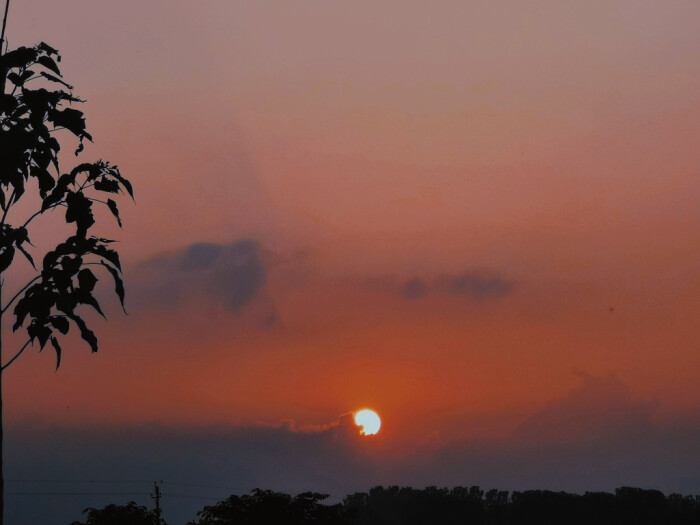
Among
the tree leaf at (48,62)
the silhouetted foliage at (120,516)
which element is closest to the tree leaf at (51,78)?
the tree leaf at (48,62)

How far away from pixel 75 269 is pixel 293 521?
249 ft

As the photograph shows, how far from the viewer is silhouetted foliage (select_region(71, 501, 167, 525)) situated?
71.4m

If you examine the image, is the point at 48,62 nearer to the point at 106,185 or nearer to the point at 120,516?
the point at 106,185

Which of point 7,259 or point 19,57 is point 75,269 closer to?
point 7,259

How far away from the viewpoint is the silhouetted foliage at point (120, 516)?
71.4 metres

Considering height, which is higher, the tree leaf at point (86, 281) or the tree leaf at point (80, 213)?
the tree leaf at point (80, 213)

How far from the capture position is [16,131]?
11.5 m

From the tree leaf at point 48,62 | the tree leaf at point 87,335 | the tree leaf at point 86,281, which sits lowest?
the tree leaf at point 87,335

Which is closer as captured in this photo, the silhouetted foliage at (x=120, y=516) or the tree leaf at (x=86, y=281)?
the tree leaf at (x=86, y=281)

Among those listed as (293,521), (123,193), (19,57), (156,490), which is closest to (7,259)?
(123,193)

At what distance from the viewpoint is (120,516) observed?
71875 mm

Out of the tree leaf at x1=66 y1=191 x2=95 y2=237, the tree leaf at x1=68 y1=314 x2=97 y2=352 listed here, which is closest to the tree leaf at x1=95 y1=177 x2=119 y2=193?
the tree leaf at x1=66 y1=191 x2=95 y2=237

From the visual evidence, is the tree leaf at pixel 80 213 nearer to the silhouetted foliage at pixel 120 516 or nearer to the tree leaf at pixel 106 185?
the tree leaf at pixel 106 185

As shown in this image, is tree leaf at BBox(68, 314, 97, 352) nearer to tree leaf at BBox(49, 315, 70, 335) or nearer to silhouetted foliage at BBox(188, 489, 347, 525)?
tree leaf at BBox(49, 315, 70, 335)
